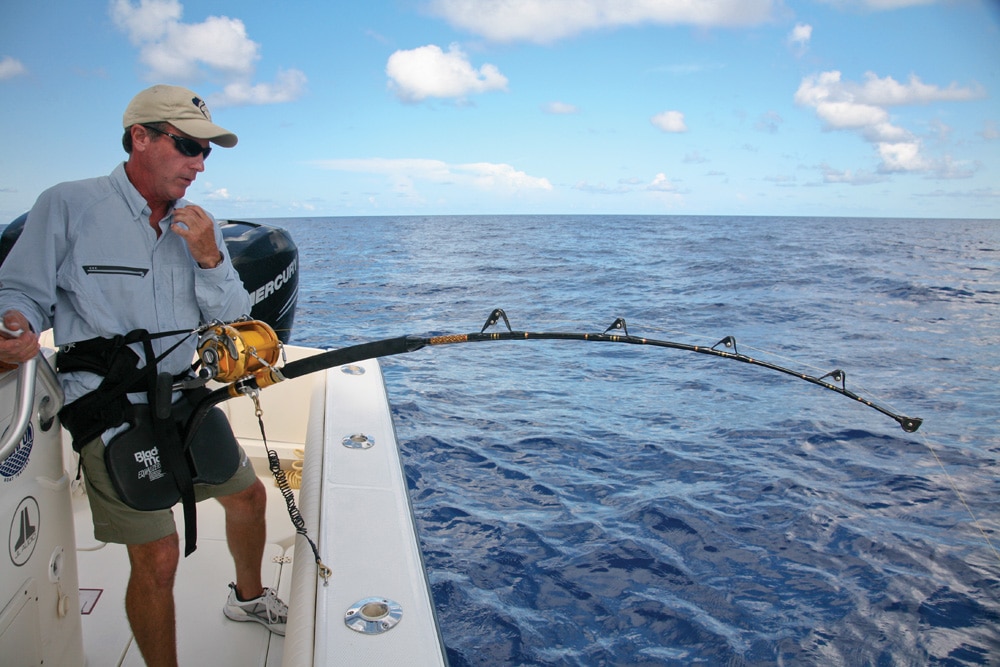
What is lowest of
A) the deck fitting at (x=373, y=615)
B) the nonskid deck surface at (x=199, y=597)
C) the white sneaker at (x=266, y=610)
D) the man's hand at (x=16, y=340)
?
the nonskid deck surface at (x=199, y=597)

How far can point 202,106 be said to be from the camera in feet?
5.71

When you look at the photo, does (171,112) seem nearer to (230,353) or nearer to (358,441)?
(230,353)

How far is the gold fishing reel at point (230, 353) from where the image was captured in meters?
1.68

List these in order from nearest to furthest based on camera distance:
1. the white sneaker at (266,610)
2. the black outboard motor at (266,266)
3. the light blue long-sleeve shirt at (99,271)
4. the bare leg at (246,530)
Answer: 1. the light blue long-sleeve shirt at (99,271)
2. the bare leg at (246,530)
3. the white sneaker at (266,610)
4. the black outboard motor at (266,266)

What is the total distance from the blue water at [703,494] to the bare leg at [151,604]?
3.93 ft

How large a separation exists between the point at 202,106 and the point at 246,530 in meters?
1.21

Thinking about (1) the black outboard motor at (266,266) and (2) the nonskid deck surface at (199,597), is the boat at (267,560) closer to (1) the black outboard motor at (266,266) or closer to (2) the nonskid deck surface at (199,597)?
(2) the nonskid deck surface at (199,597)

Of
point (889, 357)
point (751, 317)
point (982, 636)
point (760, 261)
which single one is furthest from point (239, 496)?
point (760, 261)

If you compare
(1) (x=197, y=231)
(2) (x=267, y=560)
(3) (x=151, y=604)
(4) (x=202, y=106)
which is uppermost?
(4) (x=202, y=106)

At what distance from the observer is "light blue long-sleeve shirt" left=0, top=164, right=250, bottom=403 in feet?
4.99

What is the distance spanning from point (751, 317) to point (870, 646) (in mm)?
7953

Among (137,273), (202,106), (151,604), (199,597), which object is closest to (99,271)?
(137,273)

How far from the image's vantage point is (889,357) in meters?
7.63

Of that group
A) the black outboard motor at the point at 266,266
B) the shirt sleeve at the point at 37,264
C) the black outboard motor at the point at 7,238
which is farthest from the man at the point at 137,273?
the black outboard motor at the point at 266,266
